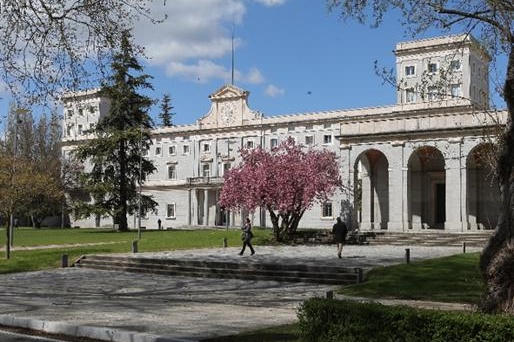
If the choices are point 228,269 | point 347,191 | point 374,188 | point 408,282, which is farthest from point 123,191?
point 408,282

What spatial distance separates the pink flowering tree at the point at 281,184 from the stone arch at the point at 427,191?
6.72m

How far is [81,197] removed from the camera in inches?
3558

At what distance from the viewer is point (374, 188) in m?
50.6

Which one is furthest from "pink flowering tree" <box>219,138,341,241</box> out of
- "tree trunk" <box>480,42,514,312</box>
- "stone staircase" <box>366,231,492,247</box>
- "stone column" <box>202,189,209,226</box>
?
"stone column" <box>202,189,209,226</box>

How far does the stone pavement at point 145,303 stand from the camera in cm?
1150

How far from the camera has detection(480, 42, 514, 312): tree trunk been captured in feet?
29.1

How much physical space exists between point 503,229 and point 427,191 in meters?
41.5

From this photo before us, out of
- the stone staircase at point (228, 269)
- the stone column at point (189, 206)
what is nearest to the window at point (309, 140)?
the stone column at point (189, 206)

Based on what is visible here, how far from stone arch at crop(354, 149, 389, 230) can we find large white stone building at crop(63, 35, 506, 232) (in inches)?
3.1

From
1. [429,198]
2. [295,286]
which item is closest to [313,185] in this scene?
[429,198]

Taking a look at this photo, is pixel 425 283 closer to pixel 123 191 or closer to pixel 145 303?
pixel 145 303

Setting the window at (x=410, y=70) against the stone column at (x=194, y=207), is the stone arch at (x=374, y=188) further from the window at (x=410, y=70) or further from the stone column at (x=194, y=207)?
the stone column at (x=194, y=207)

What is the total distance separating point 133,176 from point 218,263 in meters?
41.2

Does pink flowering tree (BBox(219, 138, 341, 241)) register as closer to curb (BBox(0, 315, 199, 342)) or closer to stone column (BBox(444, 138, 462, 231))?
stone column (BBox(444, 138, 462, 231))
